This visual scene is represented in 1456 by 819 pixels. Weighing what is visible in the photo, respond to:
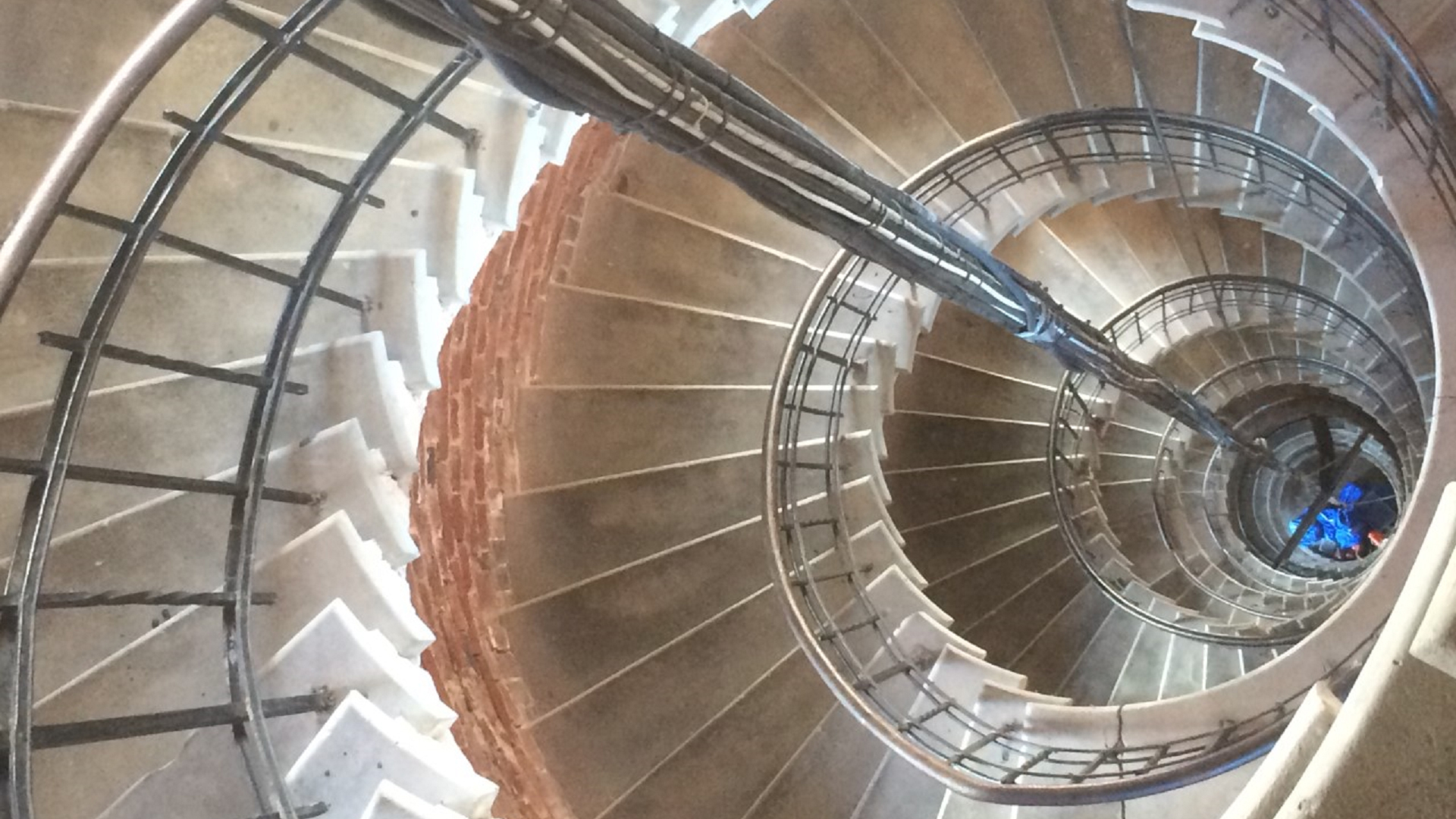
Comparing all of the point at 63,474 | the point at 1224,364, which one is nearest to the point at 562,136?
the point at 63,474

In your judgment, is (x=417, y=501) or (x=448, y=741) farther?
(x=417, y=501)

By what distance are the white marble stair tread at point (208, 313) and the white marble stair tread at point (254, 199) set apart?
0.27 feet

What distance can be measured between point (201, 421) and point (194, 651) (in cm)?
86

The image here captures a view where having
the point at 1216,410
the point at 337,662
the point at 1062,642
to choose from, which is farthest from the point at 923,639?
the point at 1216,410

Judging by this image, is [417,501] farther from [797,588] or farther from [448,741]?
[797,588]

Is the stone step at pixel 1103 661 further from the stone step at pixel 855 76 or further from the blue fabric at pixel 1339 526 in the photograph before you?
the stone step at pixel 855 76

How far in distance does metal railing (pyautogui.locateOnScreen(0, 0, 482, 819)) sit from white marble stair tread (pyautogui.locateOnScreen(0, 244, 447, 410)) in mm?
73

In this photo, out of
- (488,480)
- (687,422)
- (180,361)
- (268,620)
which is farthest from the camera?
(687,422)

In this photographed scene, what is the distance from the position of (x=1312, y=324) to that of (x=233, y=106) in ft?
31.2

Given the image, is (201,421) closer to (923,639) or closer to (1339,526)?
(923,639)

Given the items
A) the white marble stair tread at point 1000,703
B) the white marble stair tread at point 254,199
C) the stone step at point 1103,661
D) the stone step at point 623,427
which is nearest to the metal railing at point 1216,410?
the stone step at point 1103,661

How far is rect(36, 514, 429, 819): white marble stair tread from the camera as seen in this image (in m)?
3.52

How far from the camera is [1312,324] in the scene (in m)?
9.45

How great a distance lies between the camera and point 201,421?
373 cm
